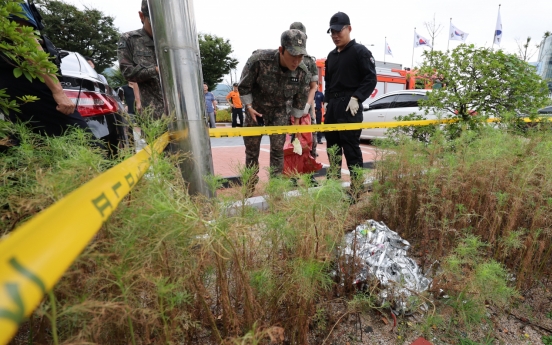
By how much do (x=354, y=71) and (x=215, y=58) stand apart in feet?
98.7

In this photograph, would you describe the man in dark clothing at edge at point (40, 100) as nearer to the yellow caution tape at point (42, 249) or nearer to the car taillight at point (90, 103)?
the car taillight at point (90, 103)

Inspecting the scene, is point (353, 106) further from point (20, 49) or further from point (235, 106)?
point (235, 106)

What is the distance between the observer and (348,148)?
11.9 feet

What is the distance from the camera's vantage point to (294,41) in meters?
3.04

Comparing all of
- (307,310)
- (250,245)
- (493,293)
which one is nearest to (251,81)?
(250,245)

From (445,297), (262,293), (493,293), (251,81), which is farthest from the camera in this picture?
(251,81)

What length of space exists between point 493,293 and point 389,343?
2.06 feet

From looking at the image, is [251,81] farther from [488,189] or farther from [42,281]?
[42,281]

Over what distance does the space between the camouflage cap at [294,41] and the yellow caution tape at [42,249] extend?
109 inches

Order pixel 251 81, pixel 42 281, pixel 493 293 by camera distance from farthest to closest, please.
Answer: pixel 251 81
pixel 493 293
pixel 42 281

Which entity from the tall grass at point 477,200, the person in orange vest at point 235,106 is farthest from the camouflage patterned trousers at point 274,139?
the person in orange vest at point 235,106

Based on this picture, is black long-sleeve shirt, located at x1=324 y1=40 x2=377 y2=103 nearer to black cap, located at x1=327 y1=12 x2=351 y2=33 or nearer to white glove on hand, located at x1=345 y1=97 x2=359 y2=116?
white glove on hand, located at x1=345 y1=97 x2=359 y2=116

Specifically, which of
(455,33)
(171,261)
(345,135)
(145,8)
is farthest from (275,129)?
(455,33)

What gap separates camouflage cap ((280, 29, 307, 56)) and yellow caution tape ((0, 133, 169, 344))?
2.76 m
